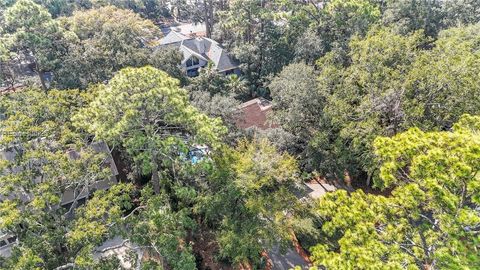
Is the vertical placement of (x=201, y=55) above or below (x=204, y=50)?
below

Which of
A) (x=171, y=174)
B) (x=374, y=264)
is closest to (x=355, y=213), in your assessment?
(x=374, y=264)

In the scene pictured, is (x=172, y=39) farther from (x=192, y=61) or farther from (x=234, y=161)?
(x=234, y=161)

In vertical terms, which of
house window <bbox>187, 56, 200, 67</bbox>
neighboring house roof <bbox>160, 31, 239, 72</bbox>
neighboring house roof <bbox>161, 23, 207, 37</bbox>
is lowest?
neighboring house roof <bbox>161, 23, 207, 37</bbox>

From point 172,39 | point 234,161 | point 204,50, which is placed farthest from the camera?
point 172,39

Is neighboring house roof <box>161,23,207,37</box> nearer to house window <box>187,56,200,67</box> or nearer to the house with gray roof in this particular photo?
the house with gray roof

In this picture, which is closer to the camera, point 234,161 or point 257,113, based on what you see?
point 234,161

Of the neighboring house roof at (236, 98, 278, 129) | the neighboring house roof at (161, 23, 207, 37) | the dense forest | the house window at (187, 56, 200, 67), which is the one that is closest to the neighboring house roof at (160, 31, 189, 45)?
the house window at (187, 56, 200, 67)

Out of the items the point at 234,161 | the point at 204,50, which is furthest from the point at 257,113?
the point at 204,50
